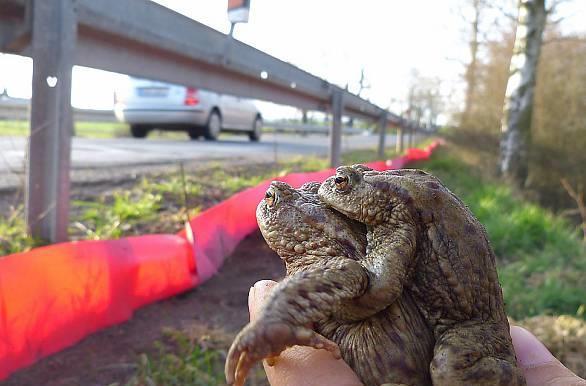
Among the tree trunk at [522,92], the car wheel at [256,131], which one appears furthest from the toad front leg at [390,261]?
the car wheel at [256,131]

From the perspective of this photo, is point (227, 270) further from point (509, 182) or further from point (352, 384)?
point (509, 182)

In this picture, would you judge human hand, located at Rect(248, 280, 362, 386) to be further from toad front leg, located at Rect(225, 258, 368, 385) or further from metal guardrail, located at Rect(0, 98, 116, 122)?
metal guardrail, located at Rect(0, 98, 116, 122)

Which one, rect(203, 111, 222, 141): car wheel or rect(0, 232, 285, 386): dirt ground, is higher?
rect(203, 111, 222, 141): car wheel

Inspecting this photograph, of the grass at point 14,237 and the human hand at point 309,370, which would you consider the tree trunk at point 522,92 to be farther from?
the human hand at point 309,370

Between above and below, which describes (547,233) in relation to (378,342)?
below

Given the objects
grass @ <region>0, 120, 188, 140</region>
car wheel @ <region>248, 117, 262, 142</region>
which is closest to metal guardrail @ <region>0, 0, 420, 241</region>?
grass @ <region>0, 120, 188, 140</region>

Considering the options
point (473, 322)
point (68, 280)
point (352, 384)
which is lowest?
point (68, 280)

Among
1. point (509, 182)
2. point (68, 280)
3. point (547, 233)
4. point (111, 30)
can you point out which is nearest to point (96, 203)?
point (111, 30)
